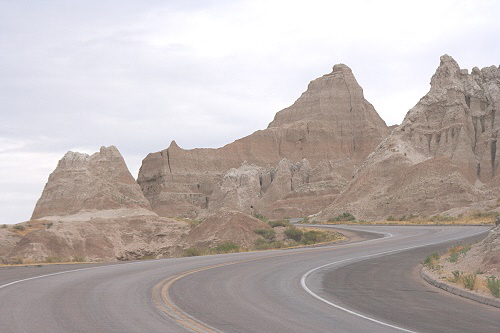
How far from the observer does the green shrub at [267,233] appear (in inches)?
1863

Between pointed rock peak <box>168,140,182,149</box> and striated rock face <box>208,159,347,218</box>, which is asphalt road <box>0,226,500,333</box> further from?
pointed rock peak <box>168,140,182,149</box>

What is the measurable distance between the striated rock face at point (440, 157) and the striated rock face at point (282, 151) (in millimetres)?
40406

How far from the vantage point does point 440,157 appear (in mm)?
85875

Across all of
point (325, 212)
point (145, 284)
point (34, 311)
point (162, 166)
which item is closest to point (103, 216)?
point (325, 212)

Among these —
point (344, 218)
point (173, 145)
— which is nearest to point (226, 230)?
point (344, 218)

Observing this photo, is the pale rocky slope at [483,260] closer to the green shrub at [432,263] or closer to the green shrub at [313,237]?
the green shrub at [432,263]

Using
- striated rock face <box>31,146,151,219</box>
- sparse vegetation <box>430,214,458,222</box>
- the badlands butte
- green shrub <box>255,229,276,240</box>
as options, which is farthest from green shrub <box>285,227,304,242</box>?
striated rock face <box>31,146,151,219</box>

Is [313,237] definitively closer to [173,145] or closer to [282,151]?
[173,145]

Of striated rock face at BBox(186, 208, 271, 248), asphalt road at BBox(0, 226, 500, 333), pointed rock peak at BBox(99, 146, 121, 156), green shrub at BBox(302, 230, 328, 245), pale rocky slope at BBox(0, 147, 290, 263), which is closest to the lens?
asphalt road at BBox(0, 226, 500, 333)

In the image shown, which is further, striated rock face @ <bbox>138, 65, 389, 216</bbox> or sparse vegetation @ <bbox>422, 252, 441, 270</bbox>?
striated rock face @ <bbox>138, 65, 389, 216</bbox>

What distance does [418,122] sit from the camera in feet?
313

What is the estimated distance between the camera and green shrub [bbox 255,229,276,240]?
47.3 meters

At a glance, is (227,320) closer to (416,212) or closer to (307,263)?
(307,263)

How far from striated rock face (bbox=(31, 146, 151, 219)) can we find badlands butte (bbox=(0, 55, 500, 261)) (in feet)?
0.50
